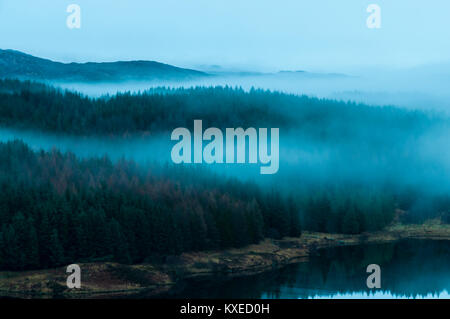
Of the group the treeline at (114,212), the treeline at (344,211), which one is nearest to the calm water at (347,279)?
the treeline at (114,212)

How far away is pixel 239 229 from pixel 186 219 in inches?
485

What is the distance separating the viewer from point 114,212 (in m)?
118

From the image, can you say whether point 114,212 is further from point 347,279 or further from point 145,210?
point 347,279

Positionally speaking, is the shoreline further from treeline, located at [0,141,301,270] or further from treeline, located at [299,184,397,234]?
treeline, located at [299,184,397,234]

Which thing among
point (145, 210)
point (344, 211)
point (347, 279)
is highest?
point (145, 210)

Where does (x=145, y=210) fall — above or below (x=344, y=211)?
above

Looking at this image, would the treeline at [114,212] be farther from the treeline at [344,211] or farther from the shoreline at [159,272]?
the treeline at [344,211]

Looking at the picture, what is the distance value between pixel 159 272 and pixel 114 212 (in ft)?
43.3

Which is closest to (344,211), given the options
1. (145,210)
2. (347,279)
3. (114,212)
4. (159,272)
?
(347,279)

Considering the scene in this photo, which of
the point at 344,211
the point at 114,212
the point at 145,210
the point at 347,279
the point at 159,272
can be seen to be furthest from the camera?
the point at 344,211

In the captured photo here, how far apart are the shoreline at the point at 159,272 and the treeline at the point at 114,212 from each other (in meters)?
2.09

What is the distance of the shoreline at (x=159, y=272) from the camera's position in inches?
3900
